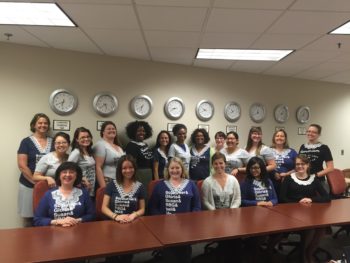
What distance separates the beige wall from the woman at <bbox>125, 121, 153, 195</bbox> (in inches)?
12.5

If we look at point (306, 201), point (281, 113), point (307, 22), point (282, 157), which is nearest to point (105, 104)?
point (282, 157)

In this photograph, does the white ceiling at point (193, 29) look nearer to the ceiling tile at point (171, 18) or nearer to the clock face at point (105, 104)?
the ceiling tile at point (171, 18)

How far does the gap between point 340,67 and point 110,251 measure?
15.1ft

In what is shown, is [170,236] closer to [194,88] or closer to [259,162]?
[259,162]

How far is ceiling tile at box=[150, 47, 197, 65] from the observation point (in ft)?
12.9

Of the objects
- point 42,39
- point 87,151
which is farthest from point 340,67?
point 42,39

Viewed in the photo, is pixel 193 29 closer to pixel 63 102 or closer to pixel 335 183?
pixel 63 102

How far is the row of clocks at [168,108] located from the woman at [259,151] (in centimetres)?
125

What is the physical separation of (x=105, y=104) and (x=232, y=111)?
222 cm

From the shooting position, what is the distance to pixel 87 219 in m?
2.47

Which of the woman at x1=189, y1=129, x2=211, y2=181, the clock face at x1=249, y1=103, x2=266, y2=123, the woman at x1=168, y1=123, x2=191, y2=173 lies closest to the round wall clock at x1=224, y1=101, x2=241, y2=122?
the clock face at x1=249, y1=103, x2=266, y2=123

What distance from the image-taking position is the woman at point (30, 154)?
10.8 ft

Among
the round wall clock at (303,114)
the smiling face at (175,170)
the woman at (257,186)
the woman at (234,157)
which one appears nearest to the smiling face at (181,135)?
the woman at (234,157)

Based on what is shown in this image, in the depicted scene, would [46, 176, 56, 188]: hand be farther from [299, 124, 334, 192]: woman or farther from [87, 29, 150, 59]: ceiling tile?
[299, 124, 334, 192]: woman
